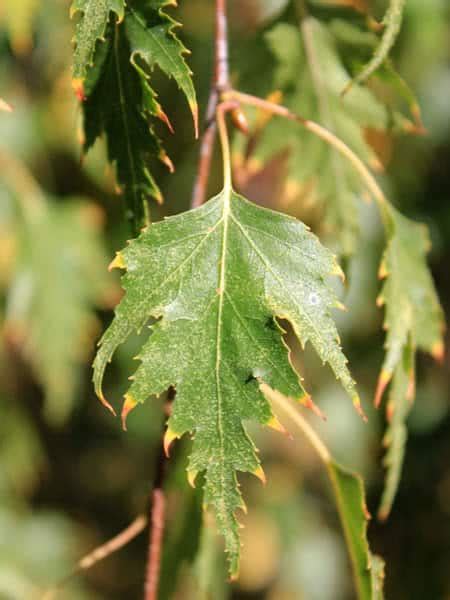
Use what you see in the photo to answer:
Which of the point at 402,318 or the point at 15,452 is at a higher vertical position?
the point at 402,318

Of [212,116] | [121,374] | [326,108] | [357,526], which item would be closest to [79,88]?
[212,116]

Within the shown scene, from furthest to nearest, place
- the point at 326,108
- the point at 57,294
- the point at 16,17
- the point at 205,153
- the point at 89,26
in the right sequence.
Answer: the point at 57,294
the point at 16,17
the point at 326,108
the point at 205,153
the point at 89,26

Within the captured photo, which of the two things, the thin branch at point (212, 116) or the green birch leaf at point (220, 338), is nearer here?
the green birch leaf at point (220, 338)

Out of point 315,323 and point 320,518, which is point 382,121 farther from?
point 320,518

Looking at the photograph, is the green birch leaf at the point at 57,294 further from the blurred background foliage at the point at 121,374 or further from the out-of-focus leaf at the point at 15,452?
the out-of-focus leaf at the point at 15,452

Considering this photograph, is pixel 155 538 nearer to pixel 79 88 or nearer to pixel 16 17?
pixel 79 88

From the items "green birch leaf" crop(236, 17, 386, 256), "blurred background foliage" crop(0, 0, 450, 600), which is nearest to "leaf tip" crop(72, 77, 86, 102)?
"green birch leaf" crop(236, 17, 386, 256)

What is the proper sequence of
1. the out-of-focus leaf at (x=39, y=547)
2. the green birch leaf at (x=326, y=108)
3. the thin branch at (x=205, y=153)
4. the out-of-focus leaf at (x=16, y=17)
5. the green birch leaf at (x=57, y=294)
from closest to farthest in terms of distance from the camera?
the thin branch at (x=205, y=153)
the green birch leaf at (x=326, y=108)
the out-of-focus leaf at (x=16, y=17)
the green birch leaf at (x=57, y=294)
the out-of-focus leaf at (x=39, y=547)

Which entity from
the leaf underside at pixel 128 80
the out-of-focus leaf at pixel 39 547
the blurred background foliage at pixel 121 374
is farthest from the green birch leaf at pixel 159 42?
the out-of-focus leaf at pixel 39 547
